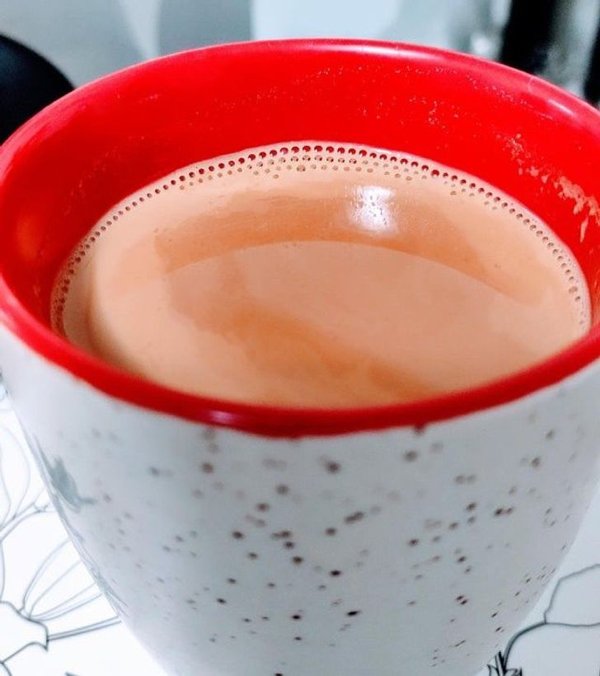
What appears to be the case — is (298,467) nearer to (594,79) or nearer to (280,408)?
(280,408)

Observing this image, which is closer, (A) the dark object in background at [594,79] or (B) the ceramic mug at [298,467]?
(B) the ceramic mug at [298,467]

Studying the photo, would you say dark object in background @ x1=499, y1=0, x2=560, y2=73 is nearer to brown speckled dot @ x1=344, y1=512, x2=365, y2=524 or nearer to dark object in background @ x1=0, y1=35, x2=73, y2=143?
dark object in background @ x1=0, y1=35, x2=73, y2=143

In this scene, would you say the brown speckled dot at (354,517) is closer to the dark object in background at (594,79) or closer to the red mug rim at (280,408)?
the red mug rim at (280,408)

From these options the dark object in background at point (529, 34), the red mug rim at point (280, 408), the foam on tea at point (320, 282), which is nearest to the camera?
the red mug rim at point (280, 408)

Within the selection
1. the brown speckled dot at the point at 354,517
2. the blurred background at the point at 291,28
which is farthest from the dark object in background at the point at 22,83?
the brown speckled dot at the point at 354,517

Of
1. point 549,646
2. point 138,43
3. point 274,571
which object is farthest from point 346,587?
point 138,43

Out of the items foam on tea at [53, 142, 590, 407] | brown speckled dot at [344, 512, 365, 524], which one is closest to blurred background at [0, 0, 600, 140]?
foam on tea at [53, 142, 590, 407]

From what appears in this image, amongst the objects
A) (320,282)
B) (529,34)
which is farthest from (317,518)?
(529,34)
